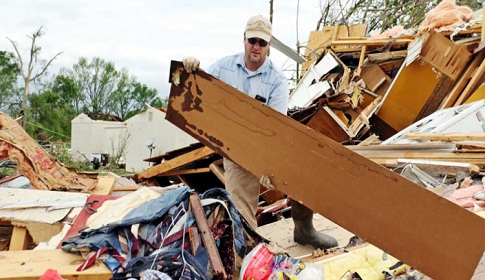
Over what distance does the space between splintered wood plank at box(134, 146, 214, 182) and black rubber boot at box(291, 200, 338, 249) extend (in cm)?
193

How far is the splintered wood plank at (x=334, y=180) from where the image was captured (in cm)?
157

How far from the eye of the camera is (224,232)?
6.77 feet

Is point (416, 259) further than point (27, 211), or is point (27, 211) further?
point (27, 211)

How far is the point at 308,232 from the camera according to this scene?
10.5 feet

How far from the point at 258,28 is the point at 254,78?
1.27 feet

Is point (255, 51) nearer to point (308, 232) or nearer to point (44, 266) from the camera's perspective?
point (308, 232)

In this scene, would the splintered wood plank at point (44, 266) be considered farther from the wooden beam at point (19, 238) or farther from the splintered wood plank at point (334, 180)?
the wooden beam at point (19, 238)

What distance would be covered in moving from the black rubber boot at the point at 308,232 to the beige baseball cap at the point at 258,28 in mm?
1249

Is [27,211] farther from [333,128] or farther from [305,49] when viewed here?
[305,49]

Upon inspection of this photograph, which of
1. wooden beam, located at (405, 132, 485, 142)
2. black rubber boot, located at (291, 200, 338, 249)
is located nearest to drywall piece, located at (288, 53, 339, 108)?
wooden beam, located at (405, 132, 485, 142)

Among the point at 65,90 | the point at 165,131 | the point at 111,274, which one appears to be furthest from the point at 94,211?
the point at 65,90

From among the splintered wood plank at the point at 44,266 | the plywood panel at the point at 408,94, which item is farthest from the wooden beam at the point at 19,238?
the plywood panel at the point at 408,94

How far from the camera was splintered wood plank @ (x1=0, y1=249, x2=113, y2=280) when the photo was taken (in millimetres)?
1875

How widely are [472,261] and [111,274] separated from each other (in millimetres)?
1462
